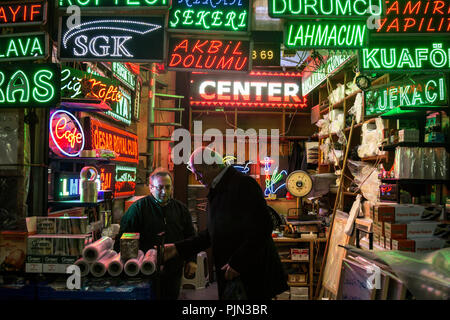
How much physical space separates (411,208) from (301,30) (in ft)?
7.39

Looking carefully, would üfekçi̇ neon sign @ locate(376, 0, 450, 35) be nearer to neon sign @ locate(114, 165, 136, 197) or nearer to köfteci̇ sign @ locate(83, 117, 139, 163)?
köfteci̇ sign @ locate(83, 117, 139, 163)

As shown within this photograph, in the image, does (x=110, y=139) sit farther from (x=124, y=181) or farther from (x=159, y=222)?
(x=159, y=222)

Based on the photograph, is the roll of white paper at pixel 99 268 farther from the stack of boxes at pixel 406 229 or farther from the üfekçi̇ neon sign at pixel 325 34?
the stack of boxes at pixel 406 229

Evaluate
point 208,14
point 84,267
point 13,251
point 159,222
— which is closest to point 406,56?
point 208,14

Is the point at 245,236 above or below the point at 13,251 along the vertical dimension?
above

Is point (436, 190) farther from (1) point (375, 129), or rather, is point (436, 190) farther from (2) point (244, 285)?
(2) point (244, 285)

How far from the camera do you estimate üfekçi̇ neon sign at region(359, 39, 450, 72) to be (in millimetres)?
3420

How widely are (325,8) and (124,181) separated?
14.5 feet

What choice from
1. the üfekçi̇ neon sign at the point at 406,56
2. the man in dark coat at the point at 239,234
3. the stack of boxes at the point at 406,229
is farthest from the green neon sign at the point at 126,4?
the stack of boxes at the point at 406,229

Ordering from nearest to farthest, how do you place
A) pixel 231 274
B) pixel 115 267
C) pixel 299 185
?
pixel 231 274 < pixel 115 267 < pixel 299 185

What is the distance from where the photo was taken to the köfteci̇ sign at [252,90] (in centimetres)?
860

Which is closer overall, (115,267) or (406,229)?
(115,267)

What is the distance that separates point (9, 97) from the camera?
3.27 meters

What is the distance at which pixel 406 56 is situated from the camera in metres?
3.45
